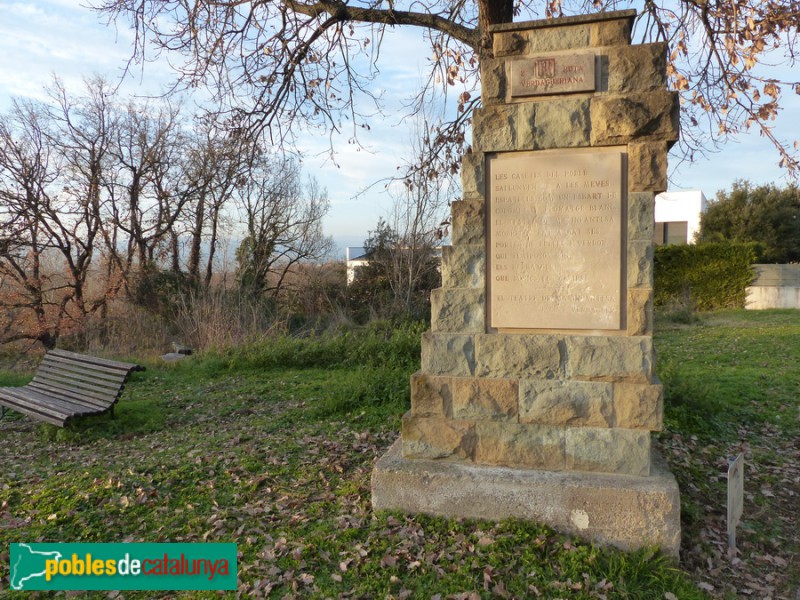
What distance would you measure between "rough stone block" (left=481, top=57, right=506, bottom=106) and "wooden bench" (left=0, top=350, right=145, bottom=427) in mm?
4546

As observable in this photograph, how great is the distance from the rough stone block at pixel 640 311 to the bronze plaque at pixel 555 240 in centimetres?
Result: 6

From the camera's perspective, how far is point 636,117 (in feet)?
10.3

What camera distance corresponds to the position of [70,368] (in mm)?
6559

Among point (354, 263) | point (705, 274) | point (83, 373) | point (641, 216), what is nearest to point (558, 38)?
point (641, 216)

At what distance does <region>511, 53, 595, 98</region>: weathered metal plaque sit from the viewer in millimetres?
3234

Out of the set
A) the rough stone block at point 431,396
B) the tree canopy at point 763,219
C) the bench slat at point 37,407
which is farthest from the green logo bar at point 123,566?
the tree canopy at point 763,219

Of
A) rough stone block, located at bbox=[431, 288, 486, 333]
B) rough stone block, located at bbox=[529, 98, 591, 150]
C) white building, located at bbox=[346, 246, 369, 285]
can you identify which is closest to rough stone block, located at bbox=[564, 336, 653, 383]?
rough stone block, located at bbox=[431, 288, 486, 333]

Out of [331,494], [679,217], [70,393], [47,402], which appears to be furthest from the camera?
[679,217]

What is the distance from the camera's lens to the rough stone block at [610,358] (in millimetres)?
3199

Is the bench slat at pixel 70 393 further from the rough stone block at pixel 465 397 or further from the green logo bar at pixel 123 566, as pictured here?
the rough stone block at pixel 465 397

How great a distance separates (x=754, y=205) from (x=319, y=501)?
2453 cm

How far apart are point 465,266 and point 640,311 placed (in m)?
1.03

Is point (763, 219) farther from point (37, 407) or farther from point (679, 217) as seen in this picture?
point (37, 407)

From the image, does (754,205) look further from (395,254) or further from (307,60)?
(307,60)
